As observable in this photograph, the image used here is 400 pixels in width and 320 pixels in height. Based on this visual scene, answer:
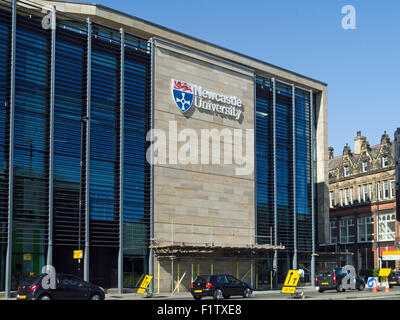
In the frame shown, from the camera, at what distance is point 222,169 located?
4931 centimetres

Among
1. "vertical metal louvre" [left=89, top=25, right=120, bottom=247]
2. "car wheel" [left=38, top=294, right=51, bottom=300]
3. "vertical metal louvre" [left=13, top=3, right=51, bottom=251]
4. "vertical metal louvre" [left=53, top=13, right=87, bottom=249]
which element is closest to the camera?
"car wheel" [left=38, top=294, right=51, bottom=300]

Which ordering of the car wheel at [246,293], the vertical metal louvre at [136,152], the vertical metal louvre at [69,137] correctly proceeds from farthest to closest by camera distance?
the vertical metal louvre at [136,152]
the vertical metal louvre at [69,137]
the car wheel at [246,293]

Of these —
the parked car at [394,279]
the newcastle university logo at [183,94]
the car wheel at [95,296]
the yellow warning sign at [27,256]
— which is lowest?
the parked car at [394,279]

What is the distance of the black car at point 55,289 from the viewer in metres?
28.0

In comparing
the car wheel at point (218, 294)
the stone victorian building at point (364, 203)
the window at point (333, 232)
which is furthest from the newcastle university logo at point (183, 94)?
the window at point (333, 232)

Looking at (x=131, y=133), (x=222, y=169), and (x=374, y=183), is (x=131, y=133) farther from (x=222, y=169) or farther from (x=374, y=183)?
(x=374, y=183)

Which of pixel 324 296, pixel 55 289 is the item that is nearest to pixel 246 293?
pixel 324 296

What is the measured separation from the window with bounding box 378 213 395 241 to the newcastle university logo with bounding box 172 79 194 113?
156 ft

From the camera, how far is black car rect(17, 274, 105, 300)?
28.0 meters

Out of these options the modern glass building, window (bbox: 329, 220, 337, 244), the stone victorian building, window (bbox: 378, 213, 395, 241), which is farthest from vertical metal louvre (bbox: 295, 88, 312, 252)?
window (bbox: 329, 220, 337, 244)

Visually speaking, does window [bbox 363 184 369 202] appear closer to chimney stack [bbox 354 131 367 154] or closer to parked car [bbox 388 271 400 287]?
chimney stack [bbox 354 131 367 154]

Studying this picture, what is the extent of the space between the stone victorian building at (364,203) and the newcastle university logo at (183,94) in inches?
1795

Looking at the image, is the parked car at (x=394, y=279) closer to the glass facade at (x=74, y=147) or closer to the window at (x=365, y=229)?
the glass facade at (x=74, y=147)
